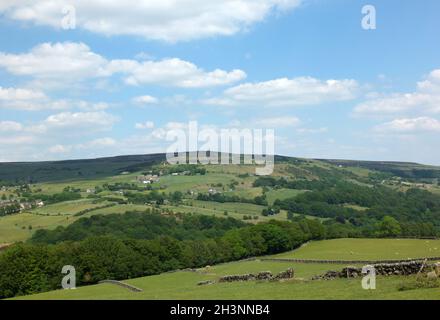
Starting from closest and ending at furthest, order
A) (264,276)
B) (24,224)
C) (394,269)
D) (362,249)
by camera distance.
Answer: (394,269), (264,276), (362,249), (24,224)

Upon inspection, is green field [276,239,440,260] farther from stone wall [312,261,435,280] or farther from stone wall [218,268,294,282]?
stone wall [312,261,435,280]

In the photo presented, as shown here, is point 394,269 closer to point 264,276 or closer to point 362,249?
A: point 264,276

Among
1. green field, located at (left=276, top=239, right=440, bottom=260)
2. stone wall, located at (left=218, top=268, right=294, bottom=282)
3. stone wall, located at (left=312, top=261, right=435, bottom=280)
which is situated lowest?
green field, located at (left=276, top=239, right=440, bottom=260)

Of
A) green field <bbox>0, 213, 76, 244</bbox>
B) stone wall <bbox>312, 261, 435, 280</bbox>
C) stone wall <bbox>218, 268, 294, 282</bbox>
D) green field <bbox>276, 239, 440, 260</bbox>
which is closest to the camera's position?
stone wall <bbox>312, 261, 435, 280</bbox>

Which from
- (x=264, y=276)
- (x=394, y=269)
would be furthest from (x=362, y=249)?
(x=394, y=269)

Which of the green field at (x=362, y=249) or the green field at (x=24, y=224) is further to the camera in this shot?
the green field at (x=24, y=224)

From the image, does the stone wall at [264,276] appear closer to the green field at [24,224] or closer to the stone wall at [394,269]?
the stone wall at [394,269]

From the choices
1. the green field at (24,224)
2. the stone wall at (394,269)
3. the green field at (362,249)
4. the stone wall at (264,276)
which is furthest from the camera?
the green field at (24,224)

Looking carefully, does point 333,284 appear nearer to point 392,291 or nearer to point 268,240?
point 392,291

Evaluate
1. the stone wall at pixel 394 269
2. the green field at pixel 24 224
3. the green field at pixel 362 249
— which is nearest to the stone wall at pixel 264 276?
the stone wall at pixel 394 269

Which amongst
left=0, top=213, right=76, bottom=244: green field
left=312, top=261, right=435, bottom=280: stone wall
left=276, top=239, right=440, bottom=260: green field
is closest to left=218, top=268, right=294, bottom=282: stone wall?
left=312, top=261, right=435, bottom=280: stone wall

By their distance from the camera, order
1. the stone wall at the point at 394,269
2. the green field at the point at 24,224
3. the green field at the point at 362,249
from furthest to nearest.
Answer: the green field at the point at 24,224, the green field at the point at 362,249, the stone wall at the point at 394,269
